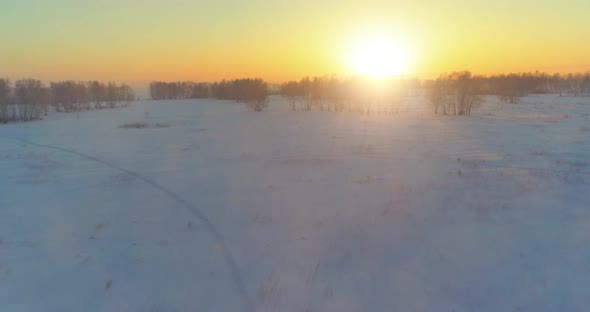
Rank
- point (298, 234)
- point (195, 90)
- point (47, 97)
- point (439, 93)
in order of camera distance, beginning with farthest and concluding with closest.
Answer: point (195, 90)
point (47, 97)
point (439, 93)
point (298, 234)

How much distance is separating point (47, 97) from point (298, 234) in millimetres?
47230

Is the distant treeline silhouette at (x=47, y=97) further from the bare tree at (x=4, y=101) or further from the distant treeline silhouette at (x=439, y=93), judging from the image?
the distant treeline silhouette at (x=439, y=93)

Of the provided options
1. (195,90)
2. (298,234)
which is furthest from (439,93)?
(195,90)

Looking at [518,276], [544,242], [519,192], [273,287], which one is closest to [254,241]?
[273,287]

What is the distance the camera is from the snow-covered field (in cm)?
432

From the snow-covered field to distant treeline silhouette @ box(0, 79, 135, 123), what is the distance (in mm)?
27417

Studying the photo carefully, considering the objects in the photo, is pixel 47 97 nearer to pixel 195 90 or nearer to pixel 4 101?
pixel 4 101

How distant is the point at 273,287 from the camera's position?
446 cm

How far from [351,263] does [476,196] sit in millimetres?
3949

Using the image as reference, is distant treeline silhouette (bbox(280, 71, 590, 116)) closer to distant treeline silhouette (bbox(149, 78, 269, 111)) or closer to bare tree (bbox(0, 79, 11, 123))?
distant treeline silhouette (bbox(149, 78, 269, 111))

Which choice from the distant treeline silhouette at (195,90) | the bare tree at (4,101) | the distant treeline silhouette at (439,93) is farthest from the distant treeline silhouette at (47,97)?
the distant treeline silhouette at (439,93)

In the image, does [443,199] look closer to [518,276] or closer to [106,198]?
[518,276]

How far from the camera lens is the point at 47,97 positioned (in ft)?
136

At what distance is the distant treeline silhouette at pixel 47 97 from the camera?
32056 mm
